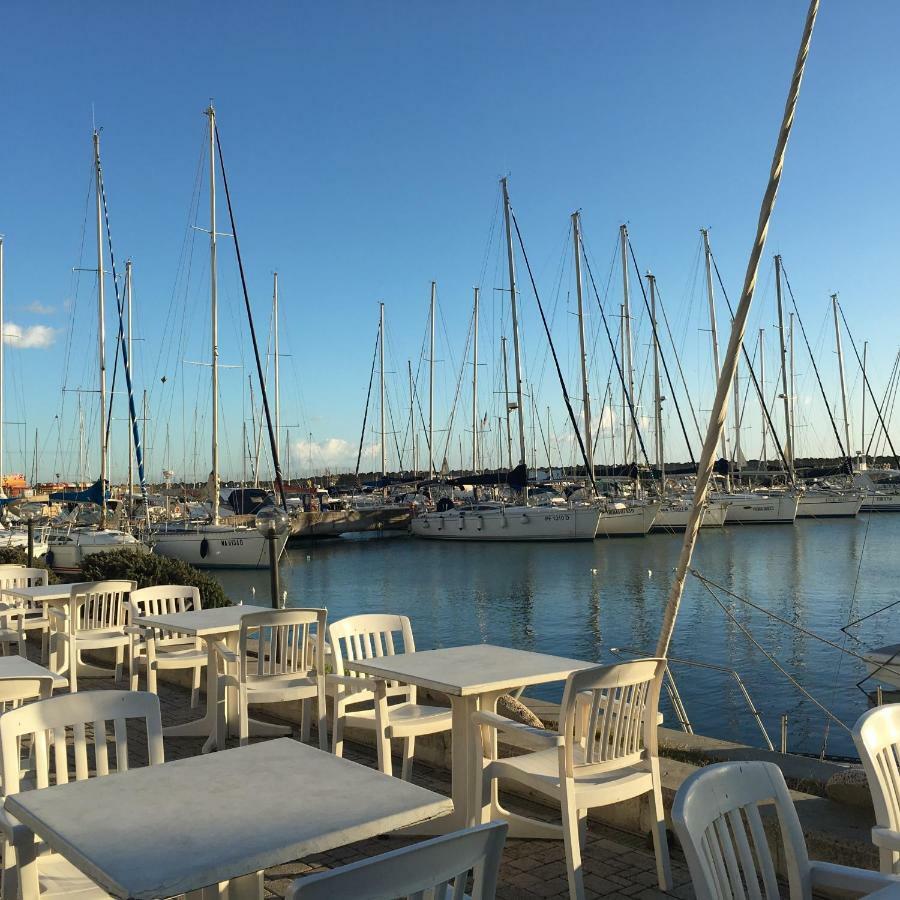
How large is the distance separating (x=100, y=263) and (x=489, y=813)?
27.1 m

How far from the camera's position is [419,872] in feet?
6.04

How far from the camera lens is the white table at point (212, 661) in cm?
640

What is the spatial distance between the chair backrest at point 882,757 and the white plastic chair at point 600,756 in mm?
1102

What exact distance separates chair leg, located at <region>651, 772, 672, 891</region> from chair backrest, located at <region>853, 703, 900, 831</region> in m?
1.23

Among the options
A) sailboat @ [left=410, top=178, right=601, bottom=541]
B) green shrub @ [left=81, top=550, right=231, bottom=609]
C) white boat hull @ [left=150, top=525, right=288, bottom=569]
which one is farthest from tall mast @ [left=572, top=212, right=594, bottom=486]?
green shrub @ [left=81, top=550, right=231, bottom=609]

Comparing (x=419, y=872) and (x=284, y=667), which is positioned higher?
(x=419, y=872)

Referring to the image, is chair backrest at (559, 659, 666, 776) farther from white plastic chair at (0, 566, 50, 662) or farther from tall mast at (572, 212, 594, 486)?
tall mast at (572, 212, 594, 486)

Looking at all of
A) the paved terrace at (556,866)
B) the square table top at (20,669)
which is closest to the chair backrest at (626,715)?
the paved terrace at (556,866)

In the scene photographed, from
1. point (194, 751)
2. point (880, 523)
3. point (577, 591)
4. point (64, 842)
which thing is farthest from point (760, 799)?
point (880, 523)

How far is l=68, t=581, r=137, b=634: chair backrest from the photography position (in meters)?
8.02

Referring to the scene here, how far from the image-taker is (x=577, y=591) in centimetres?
2575

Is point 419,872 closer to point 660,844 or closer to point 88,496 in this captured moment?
point 660,844

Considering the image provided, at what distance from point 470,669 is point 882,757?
7.06ft

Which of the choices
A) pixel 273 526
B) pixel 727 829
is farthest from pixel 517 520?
pixel 727 829
